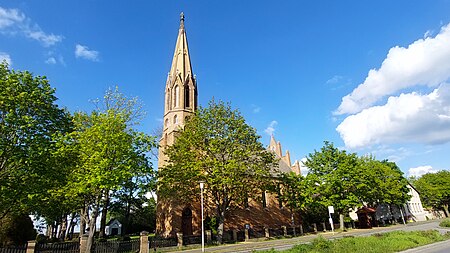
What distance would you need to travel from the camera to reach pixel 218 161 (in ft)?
89.5

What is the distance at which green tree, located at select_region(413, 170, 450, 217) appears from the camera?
6725 centimetres

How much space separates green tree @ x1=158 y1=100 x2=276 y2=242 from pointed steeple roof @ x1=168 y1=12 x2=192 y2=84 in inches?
473

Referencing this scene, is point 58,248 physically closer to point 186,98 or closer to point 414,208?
point 186,98

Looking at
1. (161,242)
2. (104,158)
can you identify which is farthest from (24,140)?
(161,242)

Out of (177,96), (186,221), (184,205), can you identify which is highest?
(177,96)

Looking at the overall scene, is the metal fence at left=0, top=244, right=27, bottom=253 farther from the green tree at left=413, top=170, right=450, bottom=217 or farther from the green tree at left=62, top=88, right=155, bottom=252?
the green tree at left=413, top=170, right=450, bottom=217

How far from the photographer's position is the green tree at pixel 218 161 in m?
27.2

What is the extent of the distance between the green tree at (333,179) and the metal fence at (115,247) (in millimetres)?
22385

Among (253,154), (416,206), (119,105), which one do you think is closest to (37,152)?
(119,105)

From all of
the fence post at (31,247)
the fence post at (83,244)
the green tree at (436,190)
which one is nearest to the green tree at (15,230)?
the fence post at (31,247)

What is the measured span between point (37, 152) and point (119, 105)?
35.7 ft

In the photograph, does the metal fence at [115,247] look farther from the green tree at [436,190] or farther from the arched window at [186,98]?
the green tree at [436,190]

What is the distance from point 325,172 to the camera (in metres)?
39.3

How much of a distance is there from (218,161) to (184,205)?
9231 millimetres
